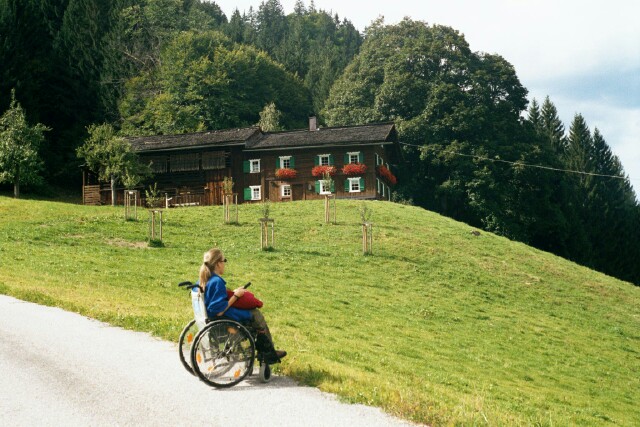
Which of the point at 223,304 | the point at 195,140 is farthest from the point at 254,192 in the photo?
the point at 223,304

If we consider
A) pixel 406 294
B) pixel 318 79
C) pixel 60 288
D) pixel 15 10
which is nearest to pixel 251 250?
pixel 406 294

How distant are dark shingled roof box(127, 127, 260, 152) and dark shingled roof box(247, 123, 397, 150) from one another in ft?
3.44

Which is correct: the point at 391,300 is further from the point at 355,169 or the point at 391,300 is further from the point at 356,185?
the point at 356,185

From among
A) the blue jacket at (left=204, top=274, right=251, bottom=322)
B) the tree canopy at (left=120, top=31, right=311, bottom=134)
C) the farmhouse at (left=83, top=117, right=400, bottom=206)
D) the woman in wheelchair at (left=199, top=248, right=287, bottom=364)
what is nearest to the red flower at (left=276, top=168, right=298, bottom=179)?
the farmhouse at (left=83, top=117, right=400, bottom=206)

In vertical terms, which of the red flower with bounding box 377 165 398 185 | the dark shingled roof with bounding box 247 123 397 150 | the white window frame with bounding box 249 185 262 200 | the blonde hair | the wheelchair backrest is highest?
the dark shingled roof with bounding box 247 123 397 150

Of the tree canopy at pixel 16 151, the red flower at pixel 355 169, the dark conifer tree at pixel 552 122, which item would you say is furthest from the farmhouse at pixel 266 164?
the dark conifer tree at pixel 552 122

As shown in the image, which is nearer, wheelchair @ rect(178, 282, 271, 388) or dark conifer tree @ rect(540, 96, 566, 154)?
wheelchair @ rect(178, 282, 271, 388)

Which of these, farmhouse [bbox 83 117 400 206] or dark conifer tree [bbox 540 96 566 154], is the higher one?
dark conifer tree [bbox 540 96 566 154]

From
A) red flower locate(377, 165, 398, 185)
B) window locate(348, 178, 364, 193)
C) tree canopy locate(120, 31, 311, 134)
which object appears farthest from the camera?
tree canopy locate(120, 31, 311, 134)

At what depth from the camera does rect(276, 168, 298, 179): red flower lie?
59.9m

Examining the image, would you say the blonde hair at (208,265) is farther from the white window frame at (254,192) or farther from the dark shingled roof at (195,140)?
the white window frame at (254,192)

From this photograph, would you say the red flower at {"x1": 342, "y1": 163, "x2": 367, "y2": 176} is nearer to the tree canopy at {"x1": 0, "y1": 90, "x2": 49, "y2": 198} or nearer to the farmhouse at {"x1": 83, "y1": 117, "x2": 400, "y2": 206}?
the farmhouse at {"x1": 83, "y1": 117, "x2": 400, "y2": 206}

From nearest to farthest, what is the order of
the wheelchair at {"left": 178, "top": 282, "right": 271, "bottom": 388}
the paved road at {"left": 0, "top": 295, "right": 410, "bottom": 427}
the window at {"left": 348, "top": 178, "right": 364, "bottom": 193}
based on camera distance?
1. the paved road at {"left": 0, "top": 295, "right": 410, "bottom": 427}
2. the wheelchair at {"left": 178, "top": 282, "right": 271, "bottom": 388}
3. the window at {"left": 348, "top": 178, "right": 364, "bottom": 193}

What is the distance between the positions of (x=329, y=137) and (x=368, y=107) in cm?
1852
